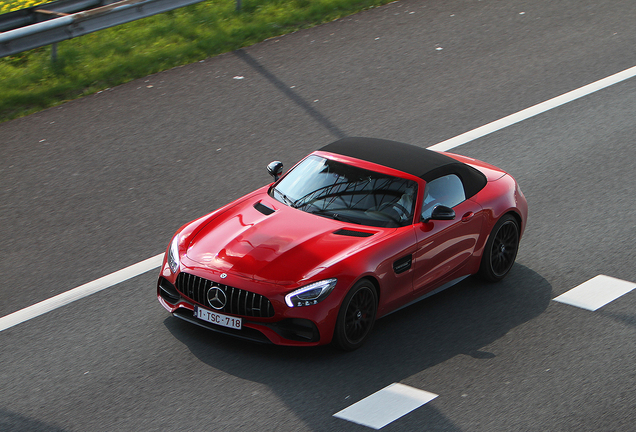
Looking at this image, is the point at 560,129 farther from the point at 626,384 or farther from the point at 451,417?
the point at 451,417

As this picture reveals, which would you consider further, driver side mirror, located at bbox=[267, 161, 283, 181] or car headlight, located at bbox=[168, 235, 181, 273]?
driver side mirror, located at bbox=[267, 161, 283, 181]

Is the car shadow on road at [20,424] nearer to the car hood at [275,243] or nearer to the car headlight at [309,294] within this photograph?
the car hood at [275,243]

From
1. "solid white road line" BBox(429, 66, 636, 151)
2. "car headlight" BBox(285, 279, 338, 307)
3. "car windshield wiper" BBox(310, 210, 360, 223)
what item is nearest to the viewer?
"car headlight" BBox(285, 279, 338, 307)

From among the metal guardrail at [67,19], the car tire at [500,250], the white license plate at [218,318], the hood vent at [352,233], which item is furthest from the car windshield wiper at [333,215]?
the metal guardrail at [67,19]

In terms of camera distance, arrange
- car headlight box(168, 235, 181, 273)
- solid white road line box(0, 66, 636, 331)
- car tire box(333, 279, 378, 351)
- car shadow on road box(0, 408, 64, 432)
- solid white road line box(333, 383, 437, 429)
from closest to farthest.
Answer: car shadow on road box(0, 408, 64, 432)
solid white road line box(333, 383, 437, 429)
car tire box(333, 279, 378, 351)
car headlight box(168, 235, 181, 273)
solid white road line box(0, 66, 636, 331)

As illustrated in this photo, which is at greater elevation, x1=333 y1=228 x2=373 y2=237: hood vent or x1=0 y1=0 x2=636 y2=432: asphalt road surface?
x1=333 y1=228 x2=373 y2=237: hood vent

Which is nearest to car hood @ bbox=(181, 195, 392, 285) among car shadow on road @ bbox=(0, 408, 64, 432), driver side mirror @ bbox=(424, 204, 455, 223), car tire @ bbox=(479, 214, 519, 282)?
driver side mirror @ bbox=(424, 204, 455, 223)

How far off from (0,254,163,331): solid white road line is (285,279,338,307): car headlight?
2.17 meters

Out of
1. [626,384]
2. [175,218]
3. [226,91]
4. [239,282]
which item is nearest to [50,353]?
[239,282]

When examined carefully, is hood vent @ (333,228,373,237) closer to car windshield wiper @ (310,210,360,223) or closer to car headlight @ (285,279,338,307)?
car windshield wiper @ (310,210,360,223)

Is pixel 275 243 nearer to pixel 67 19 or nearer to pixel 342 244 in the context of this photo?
pixel 342 244

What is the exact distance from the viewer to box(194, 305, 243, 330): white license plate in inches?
251

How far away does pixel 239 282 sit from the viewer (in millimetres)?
6340

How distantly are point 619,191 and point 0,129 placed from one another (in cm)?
781
